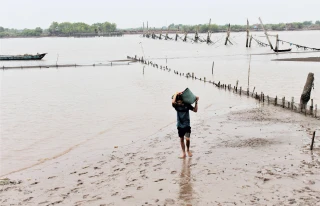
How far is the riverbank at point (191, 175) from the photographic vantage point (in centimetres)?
704

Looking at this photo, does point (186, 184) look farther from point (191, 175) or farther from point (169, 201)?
point (169, 201)

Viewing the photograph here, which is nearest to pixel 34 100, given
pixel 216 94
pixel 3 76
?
pixel 216 94

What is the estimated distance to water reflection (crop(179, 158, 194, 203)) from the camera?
6.95 meters

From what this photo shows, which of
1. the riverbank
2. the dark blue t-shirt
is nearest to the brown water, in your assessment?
the riverbank

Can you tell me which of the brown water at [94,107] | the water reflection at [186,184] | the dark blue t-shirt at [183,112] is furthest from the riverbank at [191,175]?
the brown water at [94,107]

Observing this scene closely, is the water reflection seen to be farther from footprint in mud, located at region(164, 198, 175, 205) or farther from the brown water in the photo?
the brown water

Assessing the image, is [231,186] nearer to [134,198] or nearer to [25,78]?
[134,198]

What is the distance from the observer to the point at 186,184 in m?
7.63

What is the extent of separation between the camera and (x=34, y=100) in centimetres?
2439

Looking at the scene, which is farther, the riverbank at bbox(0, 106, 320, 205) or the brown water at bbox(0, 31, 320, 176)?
the brown water at bbox(0, 31, 320, 176)

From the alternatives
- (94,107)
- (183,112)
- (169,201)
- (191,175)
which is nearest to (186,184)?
(191,175)

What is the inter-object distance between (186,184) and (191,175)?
0.57 meters

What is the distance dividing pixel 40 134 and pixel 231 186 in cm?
1020

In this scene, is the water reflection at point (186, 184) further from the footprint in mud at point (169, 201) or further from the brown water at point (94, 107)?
the brown water at point (94, 107)
